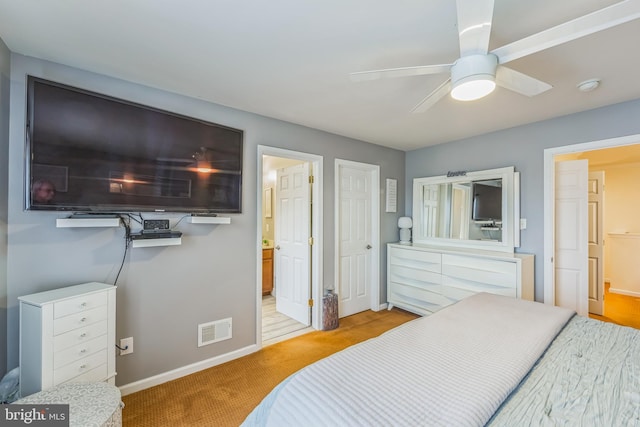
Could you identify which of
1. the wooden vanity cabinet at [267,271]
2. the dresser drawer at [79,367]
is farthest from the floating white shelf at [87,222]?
the wooden vanity cabinet at [267,271]

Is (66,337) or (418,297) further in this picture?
(418,297)

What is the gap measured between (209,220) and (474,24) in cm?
216

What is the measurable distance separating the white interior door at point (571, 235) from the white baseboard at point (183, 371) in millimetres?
3432

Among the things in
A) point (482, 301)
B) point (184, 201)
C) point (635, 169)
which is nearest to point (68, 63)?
point (184, 201)

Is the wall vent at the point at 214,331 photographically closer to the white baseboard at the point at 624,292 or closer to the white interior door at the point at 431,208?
the white interior door at the point at 431,208

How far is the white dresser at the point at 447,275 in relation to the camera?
9.08 ft

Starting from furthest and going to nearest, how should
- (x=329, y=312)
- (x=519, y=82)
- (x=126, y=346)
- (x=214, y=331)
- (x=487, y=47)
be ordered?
(x=329, y=312), (x=214, y=331), (x=126, y=346), (x=519, y=82), (x=487, y=47)

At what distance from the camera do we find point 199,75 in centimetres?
202

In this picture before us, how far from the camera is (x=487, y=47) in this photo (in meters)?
1.31

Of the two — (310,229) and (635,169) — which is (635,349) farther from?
(635,169)

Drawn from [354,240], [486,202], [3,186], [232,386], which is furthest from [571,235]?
[3,186]

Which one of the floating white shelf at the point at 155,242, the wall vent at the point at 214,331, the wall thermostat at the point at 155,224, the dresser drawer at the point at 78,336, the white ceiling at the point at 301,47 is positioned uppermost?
the white ceiling at the point at 301,47

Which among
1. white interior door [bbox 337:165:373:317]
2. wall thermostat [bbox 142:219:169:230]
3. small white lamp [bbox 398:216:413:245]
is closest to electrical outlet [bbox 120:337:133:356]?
wall thermostat [bbox 142:219:169:230]

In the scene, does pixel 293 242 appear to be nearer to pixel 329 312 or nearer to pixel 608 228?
pixel 329 312
